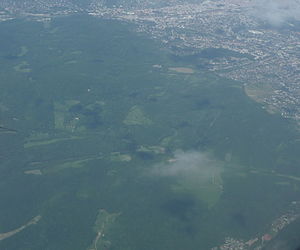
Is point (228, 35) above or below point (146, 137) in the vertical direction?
above

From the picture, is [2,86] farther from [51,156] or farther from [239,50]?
[239,50]

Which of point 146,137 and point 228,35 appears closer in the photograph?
point 146,137

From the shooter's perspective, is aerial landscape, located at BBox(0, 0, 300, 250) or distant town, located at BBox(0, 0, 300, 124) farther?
distant town, located at BBox(0, 0, 300, 124)

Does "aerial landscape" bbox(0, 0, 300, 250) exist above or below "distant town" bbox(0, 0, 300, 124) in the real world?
below
